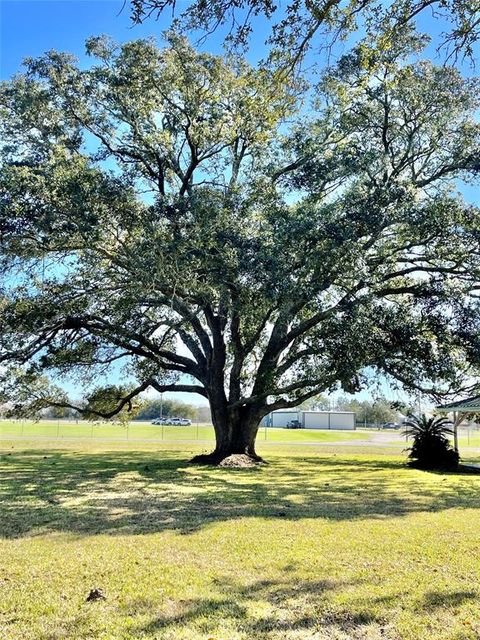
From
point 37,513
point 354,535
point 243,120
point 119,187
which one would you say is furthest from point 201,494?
point 243,120

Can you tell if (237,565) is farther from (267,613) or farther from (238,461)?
(238,461)

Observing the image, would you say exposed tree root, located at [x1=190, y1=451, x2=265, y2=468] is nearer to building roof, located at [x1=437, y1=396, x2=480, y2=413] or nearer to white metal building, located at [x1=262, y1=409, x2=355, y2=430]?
building roof, located at [x1=437, y1=396, x2=480, y2=413]

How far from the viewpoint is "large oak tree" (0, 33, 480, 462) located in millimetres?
12961

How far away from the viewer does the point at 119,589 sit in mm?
4262

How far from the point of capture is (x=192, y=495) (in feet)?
32.3

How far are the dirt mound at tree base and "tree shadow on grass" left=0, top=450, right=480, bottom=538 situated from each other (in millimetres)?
1031

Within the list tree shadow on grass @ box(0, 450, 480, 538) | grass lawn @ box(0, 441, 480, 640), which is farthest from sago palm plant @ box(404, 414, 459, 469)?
grass lawn @ box(0, 441, 480, 640)

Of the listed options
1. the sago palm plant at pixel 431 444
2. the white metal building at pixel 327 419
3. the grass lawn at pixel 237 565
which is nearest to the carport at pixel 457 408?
the sago palm plant at pixel 431 444

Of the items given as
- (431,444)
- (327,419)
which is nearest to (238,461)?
(431,444)

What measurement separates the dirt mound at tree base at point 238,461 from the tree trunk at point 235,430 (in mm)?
542

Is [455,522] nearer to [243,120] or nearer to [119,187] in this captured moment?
[119,187]

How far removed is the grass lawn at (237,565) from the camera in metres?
3.62

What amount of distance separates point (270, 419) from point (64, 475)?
70.7m

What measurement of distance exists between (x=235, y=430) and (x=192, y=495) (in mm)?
8184
